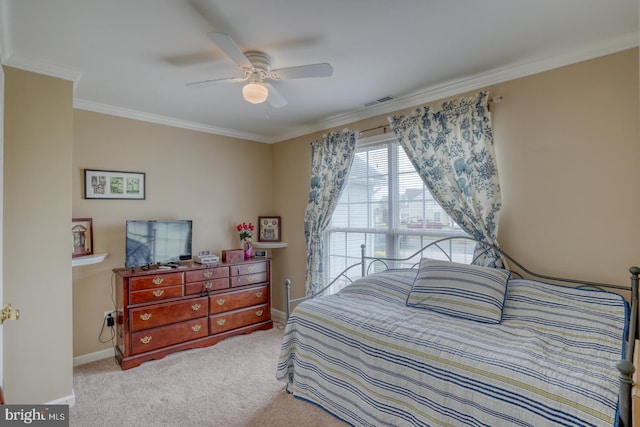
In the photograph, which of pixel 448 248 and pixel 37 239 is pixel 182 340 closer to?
pixel 37 239

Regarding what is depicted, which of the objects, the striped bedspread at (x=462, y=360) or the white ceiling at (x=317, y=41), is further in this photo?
the white ceiling at (x=317, y=41)

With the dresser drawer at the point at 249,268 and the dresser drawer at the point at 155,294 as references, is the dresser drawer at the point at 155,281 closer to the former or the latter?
the dresser drawer at the point at 155,294

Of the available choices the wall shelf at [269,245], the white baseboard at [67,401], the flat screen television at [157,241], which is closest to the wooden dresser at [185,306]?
the flat screen television at [157,241]

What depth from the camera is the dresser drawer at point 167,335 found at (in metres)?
3.02

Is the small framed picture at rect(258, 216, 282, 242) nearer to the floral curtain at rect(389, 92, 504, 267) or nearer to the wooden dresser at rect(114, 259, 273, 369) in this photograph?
the wooden dresser at rect(114, 259, 273, 369)

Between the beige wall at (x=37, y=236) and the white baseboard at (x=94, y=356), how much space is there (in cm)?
79

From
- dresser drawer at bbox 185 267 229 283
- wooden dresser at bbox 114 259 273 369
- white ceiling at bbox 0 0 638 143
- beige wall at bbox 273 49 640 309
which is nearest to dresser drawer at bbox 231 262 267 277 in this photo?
wooden dresser at bbox 114 259 273 369

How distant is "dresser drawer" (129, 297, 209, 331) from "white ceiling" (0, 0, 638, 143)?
205 centimetres

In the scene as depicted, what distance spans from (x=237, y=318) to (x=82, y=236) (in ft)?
5.89

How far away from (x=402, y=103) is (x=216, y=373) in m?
3.11

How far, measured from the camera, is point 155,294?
10.3ft

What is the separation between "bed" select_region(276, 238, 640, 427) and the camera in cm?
138

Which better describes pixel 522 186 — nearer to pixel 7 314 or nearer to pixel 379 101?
pixel 379 101

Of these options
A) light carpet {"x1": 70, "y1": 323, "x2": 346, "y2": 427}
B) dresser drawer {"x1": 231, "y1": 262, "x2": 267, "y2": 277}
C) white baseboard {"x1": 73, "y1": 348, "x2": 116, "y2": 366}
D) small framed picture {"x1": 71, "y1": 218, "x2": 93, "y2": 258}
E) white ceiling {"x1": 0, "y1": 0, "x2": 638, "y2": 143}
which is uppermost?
white ceiling {"x1": 0, "y1": 0, "x2": 638, "y2": 143}
